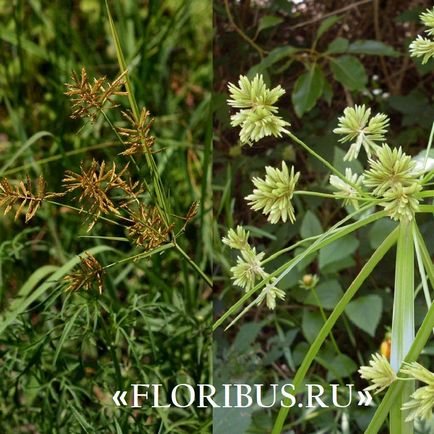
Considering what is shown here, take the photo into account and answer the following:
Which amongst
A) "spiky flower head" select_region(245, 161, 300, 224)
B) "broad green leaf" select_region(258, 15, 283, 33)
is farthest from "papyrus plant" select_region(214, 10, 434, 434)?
"broad green leaf" select_region(258, 15, 283, 33)

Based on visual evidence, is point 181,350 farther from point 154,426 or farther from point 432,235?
point 432,235

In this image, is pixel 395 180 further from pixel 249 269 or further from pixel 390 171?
pixel 249 269

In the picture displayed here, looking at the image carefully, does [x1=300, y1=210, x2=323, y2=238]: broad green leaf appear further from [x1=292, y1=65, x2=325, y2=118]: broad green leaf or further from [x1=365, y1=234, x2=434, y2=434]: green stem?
[x1=365, y1=234, x2=434, y2=434]: green stem

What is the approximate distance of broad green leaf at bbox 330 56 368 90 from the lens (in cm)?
109

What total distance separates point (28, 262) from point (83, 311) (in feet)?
1.04

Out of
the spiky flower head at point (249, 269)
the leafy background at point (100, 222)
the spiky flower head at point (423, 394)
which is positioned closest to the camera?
the spiky flower head at point (423, 394)

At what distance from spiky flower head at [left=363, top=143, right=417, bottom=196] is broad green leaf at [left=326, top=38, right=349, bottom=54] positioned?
0.55 m

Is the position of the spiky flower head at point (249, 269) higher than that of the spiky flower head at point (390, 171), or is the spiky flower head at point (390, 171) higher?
the spiky flower head at point (390, 171)

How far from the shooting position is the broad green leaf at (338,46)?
43.1 inches

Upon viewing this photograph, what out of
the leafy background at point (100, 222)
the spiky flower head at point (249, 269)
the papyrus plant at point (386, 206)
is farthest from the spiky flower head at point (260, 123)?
the leafy background at point (100, 222)

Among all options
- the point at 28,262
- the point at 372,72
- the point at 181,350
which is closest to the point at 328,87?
the point at 372,72

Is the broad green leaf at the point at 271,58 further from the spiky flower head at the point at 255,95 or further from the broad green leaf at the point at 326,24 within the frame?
the spiky flower head at the point at 255,95

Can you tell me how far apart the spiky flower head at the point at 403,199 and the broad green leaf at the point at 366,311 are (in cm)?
46

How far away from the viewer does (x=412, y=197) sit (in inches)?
22.7
